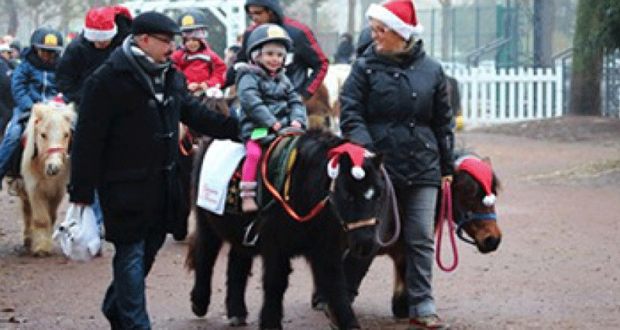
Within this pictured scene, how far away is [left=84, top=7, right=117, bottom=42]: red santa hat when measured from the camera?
42.5ft

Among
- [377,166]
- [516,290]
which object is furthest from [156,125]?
[516,290]

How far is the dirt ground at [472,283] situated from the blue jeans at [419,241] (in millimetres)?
426

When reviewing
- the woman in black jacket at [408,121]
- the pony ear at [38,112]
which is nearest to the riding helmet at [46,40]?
the pony ear at [38,112]

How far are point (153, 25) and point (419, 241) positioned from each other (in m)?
2.27

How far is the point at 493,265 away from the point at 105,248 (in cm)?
394

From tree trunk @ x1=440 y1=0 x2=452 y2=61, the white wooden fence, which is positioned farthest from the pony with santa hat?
tree trunk @ x1=440 y1=0 x2=452 y2=61

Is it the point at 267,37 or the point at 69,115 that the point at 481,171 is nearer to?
the point at 267,37

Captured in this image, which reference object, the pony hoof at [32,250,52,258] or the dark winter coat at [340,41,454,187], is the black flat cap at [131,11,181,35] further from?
the pony hoof at [32,250,52,258]

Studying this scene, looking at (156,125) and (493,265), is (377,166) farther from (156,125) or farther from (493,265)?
(493,265)

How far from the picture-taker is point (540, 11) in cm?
3359

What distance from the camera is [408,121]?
9398 mm

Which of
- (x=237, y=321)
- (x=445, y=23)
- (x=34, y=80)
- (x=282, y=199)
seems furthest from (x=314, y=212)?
(x=445, y=23)

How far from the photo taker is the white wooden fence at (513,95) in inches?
1303

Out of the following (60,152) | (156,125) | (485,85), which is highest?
(156,125)
